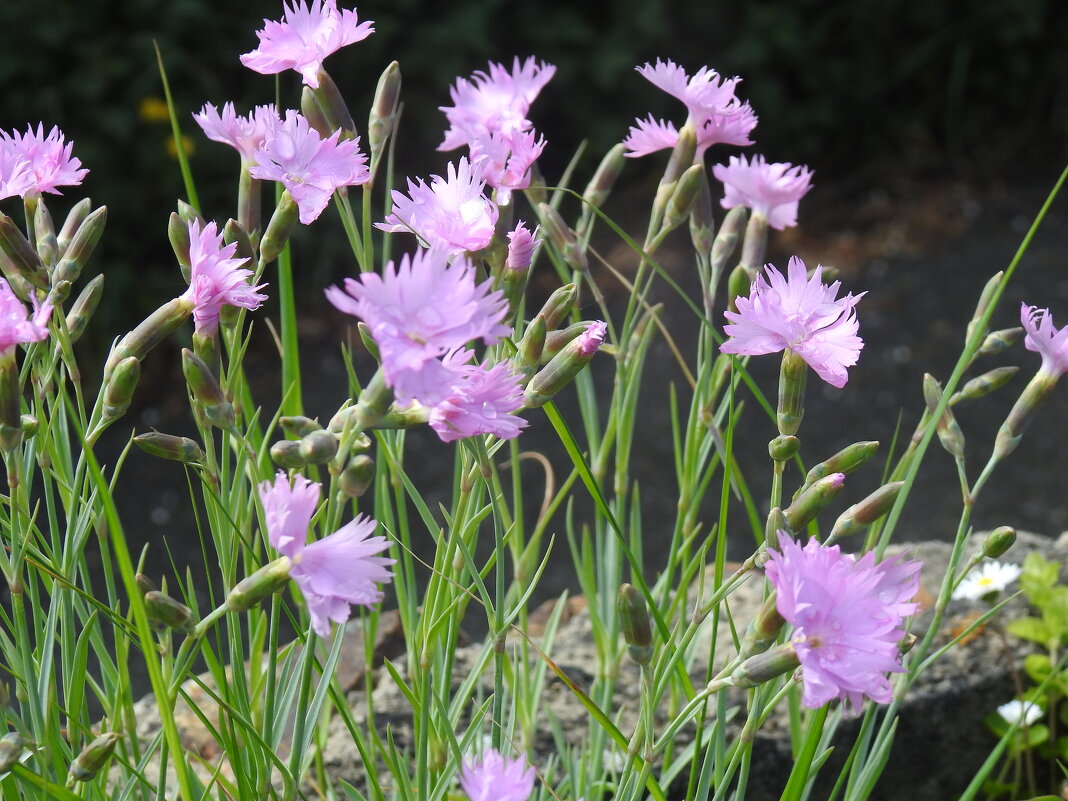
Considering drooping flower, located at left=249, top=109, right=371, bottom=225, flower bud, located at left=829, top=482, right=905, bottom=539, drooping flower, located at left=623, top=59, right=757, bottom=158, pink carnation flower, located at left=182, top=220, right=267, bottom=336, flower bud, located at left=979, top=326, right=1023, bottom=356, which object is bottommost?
flower bud, located at left=829, top=482, right=905, bottom=539

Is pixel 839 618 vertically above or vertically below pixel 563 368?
below

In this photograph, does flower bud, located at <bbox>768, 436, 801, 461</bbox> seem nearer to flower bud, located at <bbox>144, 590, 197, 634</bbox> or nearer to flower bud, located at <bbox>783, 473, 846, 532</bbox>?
flower bud, located at <bbox>783, 473, 846, 532</bbox>

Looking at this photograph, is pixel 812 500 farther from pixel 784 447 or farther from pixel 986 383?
pixel 986 383

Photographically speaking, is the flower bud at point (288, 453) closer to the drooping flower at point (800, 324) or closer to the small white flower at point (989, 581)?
the drooping flower at point (800, 324)

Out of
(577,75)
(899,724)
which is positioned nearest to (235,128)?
(899,724)

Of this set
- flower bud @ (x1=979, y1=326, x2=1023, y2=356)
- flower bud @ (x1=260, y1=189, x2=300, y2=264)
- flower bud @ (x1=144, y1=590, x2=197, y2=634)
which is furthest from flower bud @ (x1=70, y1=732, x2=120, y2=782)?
flower bud @ (x1=979, y1=326, x2=1023, y2=356)

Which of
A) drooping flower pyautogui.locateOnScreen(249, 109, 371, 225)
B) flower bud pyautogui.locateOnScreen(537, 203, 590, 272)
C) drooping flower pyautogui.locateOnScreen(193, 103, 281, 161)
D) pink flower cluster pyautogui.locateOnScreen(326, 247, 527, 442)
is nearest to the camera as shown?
pink flower cluster pyautogui.locateOnScreen(326, 247, 527, 442)

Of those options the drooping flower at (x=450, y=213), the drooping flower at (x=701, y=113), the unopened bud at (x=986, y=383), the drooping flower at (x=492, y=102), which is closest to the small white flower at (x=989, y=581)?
the unopened bud at (x=986, y=383)
